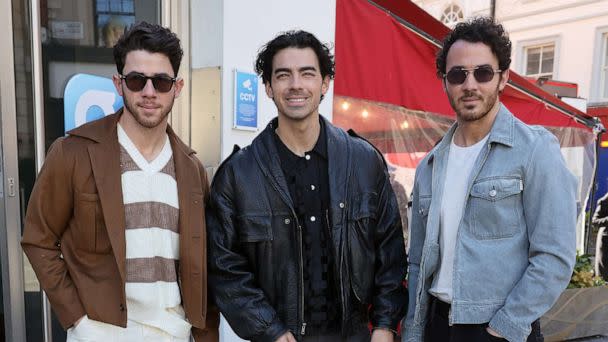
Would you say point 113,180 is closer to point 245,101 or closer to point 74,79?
point 74,79

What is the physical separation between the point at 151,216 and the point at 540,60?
15081 mm

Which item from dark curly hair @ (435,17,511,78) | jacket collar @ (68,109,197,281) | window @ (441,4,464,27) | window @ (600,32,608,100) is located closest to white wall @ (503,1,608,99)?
window @ (600,32,608,100)

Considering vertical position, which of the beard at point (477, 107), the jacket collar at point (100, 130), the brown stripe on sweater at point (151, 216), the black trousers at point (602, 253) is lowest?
the black trousers at point (602, 253)

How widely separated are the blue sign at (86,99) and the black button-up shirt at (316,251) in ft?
5.41

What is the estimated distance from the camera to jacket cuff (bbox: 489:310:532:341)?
1.68m

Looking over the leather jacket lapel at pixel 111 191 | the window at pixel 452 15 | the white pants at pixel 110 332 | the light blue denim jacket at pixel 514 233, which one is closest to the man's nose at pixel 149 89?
the leather jacket lapel at pixel 111 191

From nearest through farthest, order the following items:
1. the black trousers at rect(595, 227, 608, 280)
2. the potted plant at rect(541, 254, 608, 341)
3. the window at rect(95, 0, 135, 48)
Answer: the window at rect(95, 0, 135, 48), the potted plant at rect(541, 254, 608, 341), the black trousers at rect(595, 227, 608, 280)

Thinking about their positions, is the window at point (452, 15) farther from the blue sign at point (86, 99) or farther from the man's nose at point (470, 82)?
the man's nose at point (470, 82)

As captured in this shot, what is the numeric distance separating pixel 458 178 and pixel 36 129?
2445 millimetres

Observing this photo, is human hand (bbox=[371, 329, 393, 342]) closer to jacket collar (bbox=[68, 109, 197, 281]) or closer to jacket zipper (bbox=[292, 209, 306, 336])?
jacket zipper (bbox=[292, 209, 306, 336])

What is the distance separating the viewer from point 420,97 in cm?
471

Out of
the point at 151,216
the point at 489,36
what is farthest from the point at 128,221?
the point at 489,36

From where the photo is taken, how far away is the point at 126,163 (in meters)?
1.87

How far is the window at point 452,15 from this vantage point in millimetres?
15664
